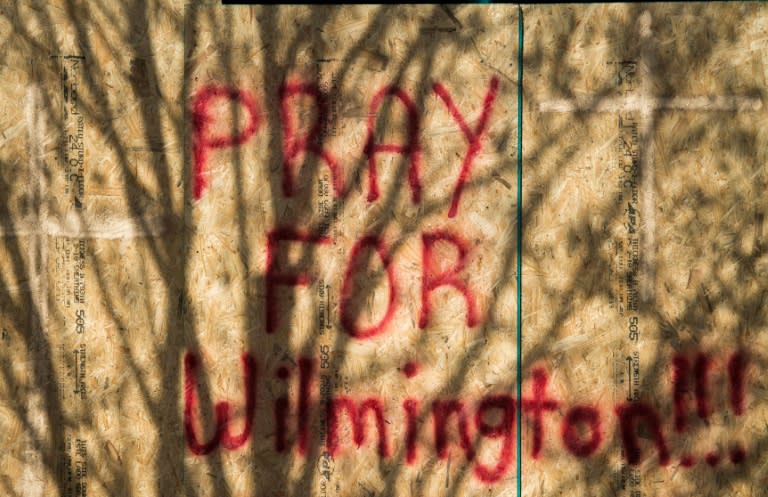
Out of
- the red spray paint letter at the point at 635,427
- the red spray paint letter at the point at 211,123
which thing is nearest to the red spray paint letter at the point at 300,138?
the red spray paint letter at the point at 211,123

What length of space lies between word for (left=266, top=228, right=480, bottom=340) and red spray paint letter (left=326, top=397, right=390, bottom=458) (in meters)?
0.33

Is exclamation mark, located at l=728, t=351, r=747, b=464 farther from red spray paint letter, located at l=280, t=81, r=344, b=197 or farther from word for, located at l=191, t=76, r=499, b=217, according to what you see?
red spray paint letter, located at l=280, t=81, r=344, b=197

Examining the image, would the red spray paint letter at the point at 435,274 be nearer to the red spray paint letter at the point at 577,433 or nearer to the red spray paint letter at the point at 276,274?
the red spray paint letter at the point at 276,274

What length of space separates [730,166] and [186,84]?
2725 mm

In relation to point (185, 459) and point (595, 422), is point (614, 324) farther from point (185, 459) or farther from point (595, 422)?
point (185, 459)

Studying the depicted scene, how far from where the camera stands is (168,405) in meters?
3.29

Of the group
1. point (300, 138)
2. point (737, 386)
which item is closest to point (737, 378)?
point (737, 386)

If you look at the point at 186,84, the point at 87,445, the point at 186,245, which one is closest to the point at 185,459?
the point at 87,445

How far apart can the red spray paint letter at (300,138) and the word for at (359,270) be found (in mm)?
257

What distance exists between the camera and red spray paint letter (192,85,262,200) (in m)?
3.28

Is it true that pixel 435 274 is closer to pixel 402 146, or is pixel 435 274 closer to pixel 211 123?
pixel 402 146

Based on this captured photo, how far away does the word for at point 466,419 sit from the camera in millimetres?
3262

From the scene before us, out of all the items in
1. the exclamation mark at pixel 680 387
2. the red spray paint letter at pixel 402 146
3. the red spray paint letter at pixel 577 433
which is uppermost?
the red spray paint letter at pixel 402 146

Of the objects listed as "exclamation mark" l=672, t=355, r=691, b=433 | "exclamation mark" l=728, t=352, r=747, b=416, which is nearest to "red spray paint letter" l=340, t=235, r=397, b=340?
"exclamation mark" l=672, t=355, r=691, b=433
